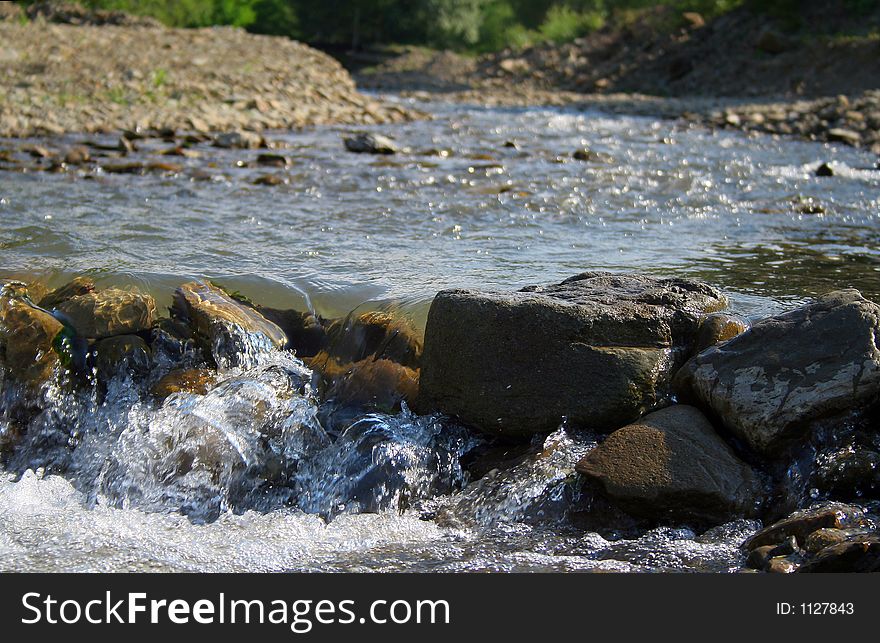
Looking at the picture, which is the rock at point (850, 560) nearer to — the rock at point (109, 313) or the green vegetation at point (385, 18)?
the rock at point (109, 313)

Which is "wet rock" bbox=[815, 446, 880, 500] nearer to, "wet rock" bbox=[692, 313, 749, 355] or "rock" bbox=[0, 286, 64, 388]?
"wet rock" bbox=[692, 313, 749, 355]

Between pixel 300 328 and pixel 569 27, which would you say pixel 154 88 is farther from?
pixel 569 27

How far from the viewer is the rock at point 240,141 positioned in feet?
38.0

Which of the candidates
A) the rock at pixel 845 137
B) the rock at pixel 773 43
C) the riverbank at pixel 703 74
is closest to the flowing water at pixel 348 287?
the rock at pixel 845 137

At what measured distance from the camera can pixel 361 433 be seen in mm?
4074

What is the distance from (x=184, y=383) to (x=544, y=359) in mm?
1628

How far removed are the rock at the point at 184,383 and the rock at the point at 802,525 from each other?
2402mm

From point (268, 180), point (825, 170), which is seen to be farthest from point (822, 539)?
point (825, 170)

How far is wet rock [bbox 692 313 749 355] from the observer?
4.18 meters

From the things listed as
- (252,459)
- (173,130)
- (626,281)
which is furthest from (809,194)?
(173,130)

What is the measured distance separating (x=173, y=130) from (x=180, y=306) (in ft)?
27.0

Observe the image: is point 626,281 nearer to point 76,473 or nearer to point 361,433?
point 361,433

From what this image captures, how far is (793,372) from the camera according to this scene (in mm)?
3734

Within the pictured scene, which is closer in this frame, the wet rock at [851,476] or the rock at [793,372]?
the wet rock at [851,476]
